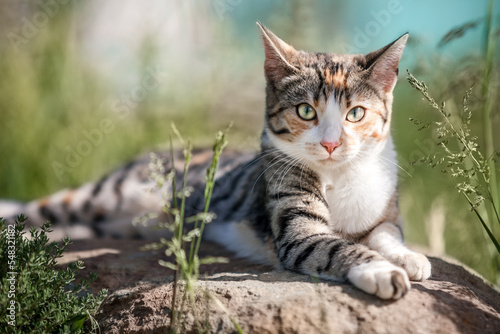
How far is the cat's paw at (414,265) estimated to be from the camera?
2162 mm

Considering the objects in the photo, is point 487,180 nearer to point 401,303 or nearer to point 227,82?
point 401,303

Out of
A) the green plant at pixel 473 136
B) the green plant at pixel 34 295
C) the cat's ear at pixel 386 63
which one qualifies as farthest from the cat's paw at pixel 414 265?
the green plant at pixel 34 295

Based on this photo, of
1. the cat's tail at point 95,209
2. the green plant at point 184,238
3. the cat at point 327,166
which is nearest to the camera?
the green plant at point 184,238

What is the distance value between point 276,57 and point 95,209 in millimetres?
2073

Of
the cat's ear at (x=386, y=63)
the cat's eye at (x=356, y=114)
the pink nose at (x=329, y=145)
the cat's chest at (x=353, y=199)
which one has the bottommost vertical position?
the cat's chest at (x=353, y=199)

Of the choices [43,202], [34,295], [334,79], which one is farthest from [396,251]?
[43,202]

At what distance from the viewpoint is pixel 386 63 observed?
2674 mm

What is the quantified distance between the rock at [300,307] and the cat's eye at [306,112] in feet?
2.67

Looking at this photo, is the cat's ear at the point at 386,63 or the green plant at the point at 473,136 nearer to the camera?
the green plant at the point at 473,136

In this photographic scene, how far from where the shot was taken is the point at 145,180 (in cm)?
404

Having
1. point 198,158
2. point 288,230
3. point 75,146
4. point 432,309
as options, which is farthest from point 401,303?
point 75,146

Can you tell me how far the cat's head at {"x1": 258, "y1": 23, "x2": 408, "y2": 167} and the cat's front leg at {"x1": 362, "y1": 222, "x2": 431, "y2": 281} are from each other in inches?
16.7

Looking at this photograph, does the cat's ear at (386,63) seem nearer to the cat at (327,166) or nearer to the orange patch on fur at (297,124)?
the cat at (327,166)

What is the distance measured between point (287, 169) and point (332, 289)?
876mm
